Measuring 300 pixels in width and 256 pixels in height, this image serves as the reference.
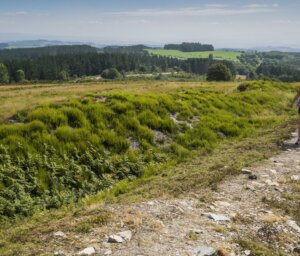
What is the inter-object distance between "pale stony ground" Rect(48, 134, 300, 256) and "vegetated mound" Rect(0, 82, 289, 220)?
3.14 metres

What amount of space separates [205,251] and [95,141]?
25.9 ft

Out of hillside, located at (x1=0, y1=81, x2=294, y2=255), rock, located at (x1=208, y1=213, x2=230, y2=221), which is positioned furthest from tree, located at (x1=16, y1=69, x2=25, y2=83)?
rock, located at (x1=208, y1=213, x2=230, y2=221)

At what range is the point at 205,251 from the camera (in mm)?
5473

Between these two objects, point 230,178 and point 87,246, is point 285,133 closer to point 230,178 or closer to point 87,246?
point 230,178

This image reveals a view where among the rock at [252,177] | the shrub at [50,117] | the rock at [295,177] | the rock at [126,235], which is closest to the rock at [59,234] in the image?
the rock at [126,235]

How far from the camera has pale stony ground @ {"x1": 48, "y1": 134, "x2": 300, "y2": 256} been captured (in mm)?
5578

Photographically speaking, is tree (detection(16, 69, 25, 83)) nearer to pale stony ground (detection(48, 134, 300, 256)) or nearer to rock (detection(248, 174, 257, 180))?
rock (detection(248, 174, 257, 180))

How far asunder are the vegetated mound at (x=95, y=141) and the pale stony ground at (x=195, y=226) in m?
3.14

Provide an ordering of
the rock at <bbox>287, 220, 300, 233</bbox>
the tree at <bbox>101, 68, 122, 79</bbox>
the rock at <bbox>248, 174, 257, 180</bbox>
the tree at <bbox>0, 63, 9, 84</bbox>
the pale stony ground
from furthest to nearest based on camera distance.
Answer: the tree at <bbox>101, 68, 122, 79</bbox>, the tree at <bbox>0, 63, 9, 84</bbox>, the rock at <bbox>248, 174, 257, 180</bbox>, the rock at <bbox>287, 220, 300, 233</bbox>, the pale stony ground

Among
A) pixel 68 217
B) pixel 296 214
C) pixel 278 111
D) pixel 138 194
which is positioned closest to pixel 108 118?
pixel 138 194

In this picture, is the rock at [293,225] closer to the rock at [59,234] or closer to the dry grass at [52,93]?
the rock at [59,234]

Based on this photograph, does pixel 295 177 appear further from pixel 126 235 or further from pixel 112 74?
pixel 112 74

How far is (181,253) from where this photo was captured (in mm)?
5410

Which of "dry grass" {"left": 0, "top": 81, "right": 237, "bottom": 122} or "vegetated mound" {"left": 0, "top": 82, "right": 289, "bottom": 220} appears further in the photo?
"dry grass" {"left": 0, "top": 81, "right": 237, "bottom": 122}
